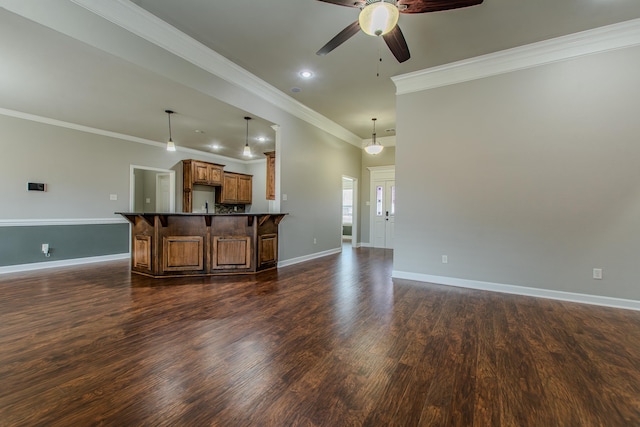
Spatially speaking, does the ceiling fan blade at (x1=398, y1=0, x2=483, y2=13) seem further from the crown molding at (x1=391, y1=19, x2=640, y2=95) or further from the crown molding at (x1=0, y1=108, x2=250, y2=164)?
the crown molding at (x1=0, y1=108, x2=250, y2=164)

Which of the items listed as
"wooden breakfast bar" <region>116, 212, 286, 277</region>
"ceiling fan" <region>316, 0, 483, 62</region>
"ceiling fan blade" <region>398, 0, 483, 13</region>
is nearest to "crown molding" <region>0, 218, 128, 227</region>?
"wooden breakfast bar" <region>116, 212, 286, 277</region>

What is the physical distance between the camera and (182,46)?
11.0ft

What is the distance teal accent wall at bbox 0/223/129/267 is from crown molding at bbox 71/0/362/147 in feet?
14.1

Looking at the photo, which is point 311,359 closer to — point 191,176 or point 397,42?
point 397,42

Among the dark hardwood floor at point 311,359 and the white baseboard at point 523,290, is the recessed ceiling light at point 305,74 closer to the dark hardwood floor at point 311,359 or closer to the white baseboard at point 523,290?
the dark hardwood floor at point 311,359

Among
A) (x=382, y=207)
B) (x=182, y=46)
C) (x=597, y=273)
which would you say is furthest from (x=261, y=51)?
(x=382, y=207)

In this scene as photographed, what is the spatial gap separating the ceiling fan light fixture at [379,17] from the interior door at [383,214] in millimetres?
5774

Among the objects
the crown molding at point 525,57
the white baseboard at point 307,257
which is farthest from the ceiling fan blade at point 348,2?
the white baseboard at point 307,257

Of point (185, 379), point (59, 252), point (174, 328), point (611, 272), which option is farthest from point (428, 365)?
point (59, 252)

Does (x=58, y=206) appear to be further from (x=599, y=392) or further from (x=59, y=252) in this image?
(x=599, y=392)

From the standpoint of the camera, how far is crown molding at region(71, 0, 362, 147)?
2725 mm

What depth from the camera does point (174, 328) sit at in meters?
2.52

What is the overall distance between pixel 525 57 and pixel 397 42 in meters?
2.18

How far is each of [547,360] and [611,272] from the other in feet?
6.95
